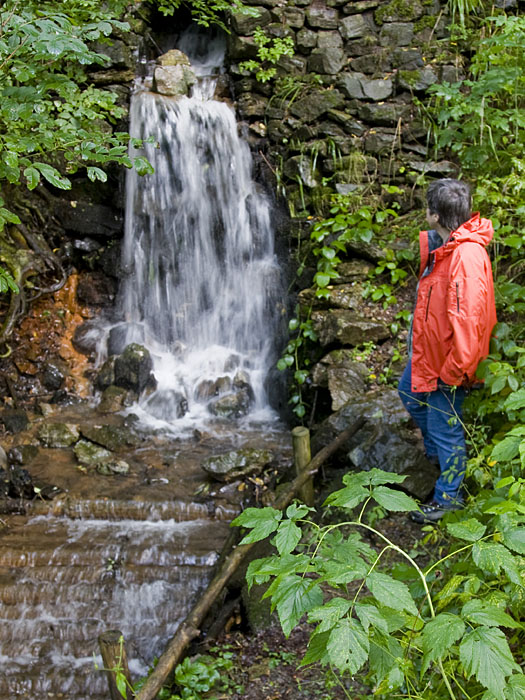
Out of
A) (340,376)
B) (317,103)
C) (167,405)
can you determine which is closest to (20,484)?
(167,405)

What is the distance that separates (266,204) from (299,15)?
114 inches

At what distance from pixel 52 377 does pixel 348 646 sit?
6.40m

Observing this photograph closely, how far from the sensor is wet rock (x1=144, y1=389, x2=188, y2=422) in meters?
6.74

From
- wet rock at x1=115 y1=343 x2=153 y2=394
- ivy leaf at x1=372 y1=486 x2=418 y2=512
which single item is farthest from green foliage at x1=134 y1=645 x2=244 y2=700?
wet rock at x1=115 y1=343 x2=153 y2=394

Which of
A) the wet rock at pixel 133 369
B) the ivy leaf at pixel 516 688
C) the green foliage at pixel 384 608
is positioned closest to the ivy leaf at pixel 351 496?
the green foliage at pixel 384 608

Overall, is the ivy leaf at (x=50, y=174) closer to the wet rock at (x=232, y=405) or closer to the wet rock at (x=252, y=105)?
the wet rock at (x=232, y=405)

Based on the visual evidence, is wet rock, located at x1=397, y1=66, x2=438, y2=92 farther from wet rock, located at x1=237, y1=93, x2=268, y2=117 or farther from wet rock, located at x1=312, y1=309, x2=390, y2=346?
wet rock, located at x1=312, y1=309, x2=390, y2=346

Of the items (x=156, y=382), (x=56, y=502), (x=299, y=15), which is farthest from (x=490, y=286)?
(x=299, y=15)

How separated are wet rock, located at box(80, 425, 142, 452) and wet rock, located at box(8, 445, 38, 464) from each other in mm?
538

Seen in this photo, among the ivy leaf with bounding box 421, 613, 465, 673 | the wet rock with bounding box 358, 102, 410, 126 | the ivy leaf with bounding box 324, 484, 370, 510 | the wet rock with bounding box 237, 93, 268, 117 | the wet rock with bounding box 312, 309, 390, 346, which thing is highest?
the wet rock with bounding box 237, 93, 268, 117

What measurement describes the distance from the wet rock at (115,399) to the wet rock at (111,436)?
0.59 metres

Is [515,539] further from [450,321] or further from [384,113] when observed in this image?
[384,113]

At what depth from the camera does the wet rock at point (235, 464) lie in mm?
5156

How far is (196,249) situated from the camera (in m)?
8.03
